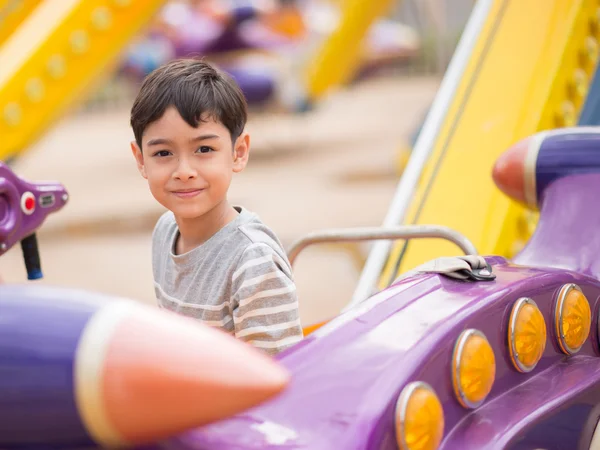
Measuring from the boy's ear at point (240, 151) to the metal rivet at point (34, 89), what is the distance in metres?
2.04

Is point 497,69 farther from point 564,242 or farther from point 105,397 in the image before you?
point 105,397

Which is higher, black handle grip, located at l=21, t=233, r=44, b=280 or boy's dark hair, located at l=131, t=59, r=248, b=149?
boy's dark hair, located at l=131, t=59, r=248, b=149

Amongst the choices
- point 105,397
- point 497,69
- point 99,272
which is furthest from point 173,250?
point 99,272

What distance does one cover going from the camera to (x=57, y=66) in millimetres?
3025

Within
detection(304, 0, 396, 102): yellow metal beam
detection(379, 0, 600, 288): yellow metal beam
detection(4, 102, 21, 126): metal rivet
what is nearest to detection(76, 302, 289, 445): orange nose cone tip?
detection(379, 0, 600, 288): yellow metal beam

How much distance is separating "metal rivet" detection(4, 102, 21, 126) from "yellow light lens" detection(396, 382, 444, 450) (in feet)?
7.79

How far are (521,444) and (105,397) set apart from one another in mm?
475

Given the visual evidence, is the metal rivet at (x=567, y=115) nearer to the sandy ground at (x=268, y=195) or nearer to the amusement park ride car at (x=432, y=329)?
the amusement park ride car at (x=432, y=329)

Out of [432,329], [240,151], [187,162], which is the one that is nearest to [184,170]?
[187,162]

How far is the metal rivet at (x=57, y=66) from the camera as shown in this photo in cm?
300

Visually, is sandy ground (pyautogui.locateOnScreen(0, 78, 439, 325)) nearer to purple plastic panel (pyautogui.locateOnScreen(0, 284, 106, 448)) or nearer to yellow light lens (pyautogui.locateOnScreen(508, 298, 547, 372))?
yellow light lens (pyautogui.locateOnScreen(508, 298, 547, 372))

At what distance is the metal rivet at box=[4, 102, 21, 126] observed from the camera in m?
2.86

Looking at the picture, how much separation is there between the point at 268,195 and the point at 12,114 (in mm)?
2664

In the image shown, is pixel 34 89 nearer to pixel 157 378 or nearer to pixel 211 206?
pixel 211 206
